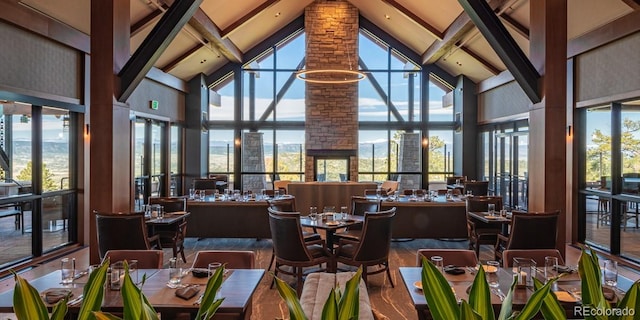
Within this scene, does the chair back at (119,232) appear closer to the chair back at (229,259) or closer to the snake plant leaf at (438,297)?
the chair back at (229,259)

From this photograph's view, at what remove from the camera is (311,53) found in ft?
41.2

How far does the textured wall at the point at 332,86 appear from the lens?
12594 millimetres

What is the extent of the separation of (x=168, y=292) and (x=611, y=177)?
22.3 feet

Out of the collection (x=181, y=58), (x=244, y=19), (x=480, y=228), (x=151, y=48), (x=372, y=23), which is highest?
(x=372, y=23)

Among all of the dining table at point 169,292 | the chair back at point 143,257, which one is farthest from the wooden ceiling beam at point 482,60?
the chair back at point 143,257

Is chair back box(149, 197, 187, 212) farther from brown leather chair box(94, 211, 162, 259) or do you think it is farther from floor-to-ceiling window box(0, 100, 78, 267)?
brown leather chair box(94, 211, 162, 259)

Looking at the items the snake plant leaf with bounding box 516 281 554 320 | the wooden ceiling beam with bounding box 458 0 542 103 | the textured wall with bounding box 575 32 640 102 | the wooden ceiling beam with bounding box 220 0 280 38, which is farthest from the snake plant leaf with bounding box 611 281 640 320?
the wooden ceiling beam with bounding box 220 0 280 38

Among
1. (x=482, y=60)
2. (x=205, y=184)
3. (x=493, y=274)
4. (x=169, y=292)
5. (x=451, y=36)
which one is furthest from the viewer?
(x=482, y=60)

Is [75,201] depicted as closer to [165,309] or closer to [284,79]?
[165,309]

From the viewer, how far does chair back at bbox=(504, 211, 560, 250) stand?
4.75 metres

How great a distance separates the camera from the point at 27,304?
3.43 ft

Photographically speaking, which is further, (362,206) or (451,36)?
(451,36)

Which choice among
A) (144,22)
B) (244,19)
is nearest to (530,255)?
(144,22)

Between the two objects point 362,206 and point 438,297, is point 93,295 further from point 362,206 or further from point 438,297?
A: point 362,206
